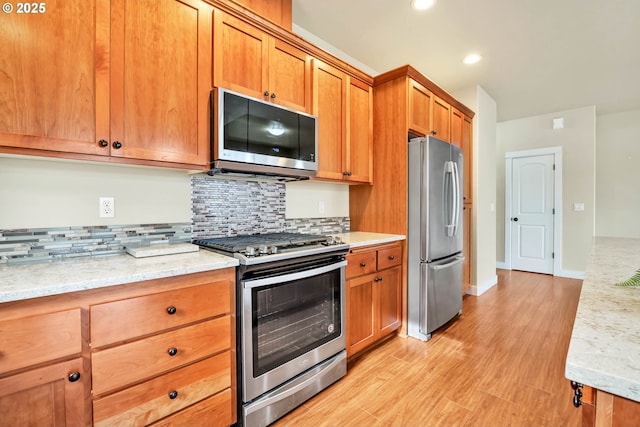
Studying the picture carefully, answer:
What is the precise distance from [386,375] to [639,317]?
163 centimetres

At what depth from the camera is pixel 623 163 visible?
15.6 feet

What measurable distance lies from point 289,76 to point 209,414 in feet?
7.00

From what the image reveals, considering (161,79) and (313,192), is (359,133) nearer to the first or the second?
(313,192)

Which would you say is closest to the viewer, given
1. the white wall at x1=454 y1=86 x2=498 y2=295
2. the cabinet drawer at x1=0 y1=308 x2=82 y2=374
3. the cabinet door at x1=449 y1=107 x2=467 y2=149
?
the cabinet drawer at x1=0 y1=308 x2=82 y2=374

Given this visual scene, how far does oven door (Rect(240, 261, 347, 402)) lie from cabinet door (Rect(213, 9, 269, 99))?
4.02 ft

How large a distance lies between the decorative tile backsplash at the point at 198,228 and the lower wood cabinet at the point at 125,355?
1.97 feet

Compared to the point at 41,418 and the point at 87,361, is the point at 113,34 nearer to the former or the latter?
the point at 87,361

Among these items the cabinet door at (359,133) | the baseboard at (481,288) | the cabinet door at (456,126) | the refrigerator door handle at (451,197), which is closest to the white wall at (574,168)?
the baseboard at (481,288)

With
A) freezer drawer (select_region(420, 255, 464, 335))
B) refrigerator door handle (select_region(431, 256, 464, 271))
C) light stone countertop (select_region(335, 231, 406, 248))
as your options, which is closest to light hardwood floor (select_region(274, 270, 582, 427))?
freezer drawer (select_region(420, 255, 464, 335))

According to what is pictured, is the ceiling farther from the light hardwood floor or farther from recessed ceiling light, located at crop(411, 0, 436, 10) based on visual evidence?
the light hardwood floor

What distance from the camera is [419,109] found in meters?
2.85

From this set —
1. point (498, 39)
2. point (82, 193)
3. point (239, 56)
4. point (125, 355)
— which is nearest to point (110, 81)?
point (82, 193)

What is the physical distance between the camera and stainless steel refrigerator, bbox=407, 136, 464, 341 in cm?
257

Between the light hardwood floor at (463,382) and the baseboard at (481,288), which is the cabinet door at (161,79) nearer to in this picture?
the light hardwood floor at (463,382)
